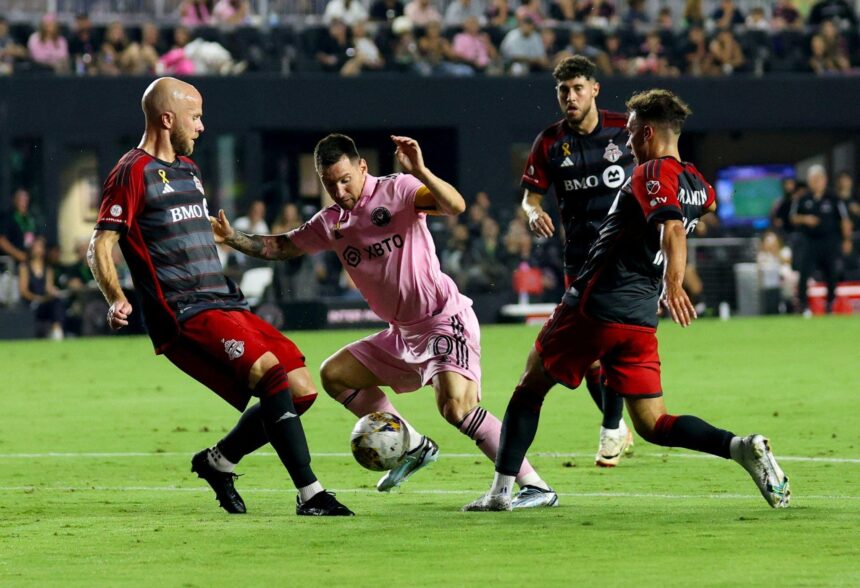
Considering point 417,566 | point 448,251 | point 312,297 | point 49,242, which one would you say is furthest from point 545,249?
point 417,566

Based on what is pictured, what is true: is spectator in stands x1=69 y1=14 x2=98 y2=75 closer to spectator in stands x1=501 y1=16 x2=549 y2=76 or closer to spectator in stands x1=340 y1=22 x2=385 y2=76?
spectator in stands x1=340 y1=22 x2=385 y2=76

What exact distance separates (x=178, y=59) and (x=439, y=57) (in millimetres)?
4520

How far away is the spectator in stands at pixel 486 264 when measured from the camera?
1005 inches

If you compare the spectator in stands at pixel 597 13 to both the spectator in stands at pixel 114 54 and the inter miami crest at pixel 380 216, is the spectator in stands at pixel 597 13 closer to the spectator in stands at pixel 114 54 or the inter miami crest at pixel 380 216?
the spectator in stands at pixel 114 54

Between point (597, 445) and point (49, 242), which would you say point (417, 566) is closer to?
point (597, 445)

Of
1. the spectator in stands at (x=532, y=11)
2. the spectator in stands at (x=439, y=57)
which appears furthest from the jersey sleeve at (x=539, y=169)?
the spectator in stands at (x=532, y=11)

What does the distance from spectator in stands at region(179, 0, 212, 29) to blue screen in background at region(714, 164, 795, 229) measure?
11.5 meters

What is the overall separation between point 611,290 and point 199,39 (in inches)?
800

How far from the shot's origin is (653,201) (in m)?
7.59

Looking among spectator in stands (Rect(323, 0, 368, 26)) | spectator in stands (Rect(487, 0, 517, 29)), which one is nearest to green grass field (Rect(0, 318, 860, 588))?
spectator in stands (Rect(323, 0, 368, 26))

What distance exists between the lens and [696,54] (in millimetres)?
30375

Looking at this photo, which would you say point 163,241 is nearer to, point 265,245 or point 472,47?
point 265,245

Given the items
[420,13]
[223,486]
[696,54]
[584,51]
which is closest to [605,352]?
[223,486]

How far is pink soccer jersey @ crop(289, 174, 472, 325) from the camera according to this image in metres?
8.63
